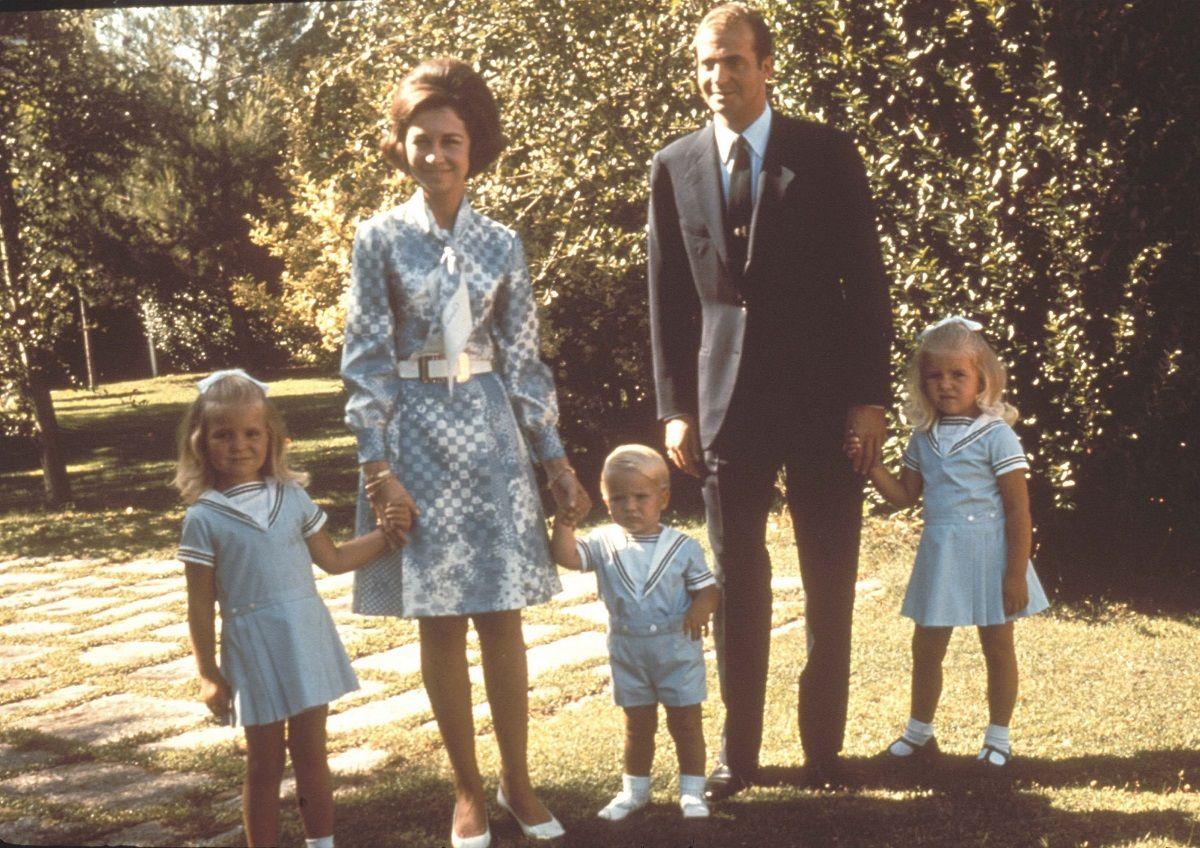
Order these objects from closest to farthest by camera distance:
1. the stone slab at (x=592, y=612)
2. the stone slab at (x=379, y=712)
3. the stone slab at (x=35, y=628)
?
the stone slab at (x=379, y=712) → the stone slab at (x=592, y=612) → the stone slab at (x=35, y=628)

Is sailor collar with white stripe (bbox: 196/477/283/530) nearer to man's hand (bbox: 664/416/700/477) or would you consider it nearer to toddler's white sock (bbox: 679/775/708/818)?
man's hand (bbox: 664/416/700/477)

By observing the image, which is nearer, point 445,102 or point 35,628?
point 445,102

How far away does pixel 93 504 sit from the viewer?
11477 millimetres

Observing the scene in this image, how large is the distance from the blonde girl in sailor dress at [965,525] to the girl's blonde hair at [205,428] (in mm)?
1709

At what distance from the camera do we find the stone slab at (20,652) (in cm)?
604

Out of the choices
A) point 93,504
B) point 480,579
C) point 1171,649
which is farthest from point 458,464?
point 93,504

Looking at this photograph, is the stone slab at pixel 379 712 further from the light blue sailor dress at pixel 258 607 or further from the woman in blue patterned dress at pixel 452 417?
the light blue sailor dress at pixel 258 607

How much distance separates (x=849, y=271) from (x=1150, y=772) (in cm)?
175

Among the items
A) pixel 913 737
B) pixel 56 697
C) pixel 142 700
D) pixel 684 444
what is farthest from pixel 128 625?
pixel 913 737

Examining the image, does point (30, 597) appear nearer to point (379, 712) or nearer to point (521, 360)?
point (379, 712)

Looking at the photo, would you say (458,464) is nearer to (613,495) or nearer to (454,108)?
(613,495)

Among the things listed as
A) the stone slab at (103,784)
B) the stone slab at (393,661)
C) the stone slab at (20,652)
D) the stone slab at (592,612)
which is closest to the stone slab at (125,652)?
the stone slab at (20,652)

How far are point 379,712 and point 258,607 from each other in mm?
1881

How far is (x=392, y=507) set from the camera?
3076 mm
